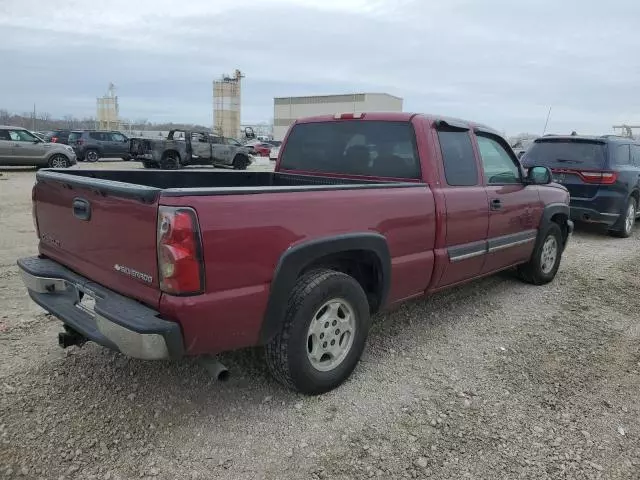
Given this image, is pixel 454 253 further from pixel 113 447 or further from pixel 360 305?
pixel 113 447

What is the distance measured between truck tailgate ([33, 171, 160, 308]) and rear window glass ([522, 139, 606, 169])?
8.10 meters

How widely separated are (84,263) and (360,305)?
68.3 inches

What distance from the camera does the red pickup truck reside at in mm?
2486

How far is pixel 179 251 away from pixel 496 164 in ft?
11.4

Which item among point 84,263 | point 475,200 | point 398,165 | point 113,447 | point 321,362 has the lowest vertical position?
point 113,447

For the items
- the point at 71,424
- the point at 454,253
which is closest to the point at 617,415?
the point at 454,253

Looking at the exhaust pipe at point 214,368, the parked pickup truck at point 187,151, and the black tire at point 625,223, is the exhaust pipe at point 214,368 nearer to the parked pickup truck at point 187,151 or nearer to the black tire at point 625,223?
the black tire at point 625,223

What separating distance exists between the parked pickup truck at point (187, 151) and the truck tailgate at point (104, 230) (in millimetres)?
17570

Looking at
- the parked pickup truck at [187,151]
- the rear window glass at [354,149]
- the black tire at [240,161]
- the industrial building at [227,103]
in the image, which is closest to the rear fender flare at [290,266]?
the rear window glass at [354,149]

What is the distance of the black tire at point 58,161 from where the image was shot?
18.6m

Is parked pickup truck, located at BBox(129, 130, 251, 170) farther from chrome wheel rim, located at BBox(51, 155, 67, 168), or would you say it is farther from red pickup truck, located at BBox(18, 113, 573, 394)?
red pickup truck, located at BBox(18, 113, 573, 394)

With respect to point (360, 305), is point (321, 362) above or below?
below

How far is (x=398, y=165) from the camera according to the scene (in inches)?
160

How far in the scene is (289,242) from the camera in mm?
2812
